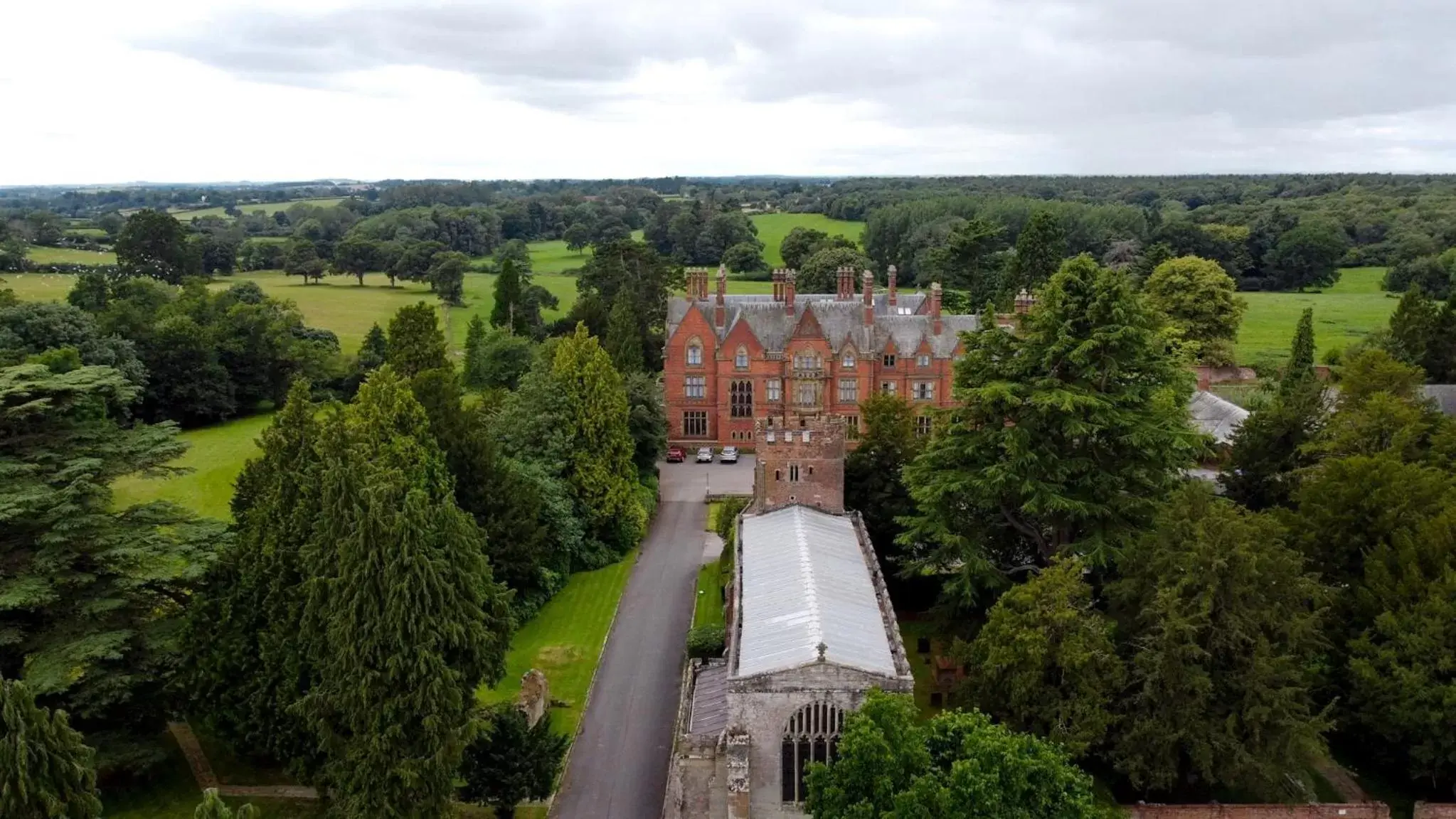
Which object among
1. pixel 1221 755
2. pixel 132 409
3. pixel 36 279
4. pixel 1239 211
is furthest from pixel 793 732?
pixel 1239 211

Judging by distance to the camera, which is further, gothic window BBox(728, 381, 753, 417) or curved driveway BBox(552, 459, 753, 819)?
gothic window BBox(728, 381, 753, 417)

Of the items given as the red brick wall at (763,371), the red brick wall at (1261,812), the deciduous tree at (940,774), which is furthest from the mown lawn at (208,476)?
the red brick wall at (1261,812)

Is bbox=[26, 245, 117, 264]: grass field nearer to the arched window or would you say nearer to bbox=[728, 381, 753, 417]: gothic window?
bbox=[728, 381, 753, 417]: gothic window

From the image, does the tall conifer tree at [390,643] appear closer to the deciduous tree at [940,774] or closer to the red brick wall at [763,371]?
the deciduous tree at [940,774]

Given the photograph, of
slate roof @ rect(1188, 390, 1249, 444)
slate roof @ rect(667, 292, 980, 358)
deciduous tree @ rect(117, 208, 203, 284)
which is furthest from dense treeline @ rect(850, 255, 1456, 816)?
deciduous tree @ rect(117, 208, 203, 284)

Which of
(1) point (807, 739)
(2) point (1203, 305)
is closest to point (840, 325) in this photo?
(2) point (1203, 305)

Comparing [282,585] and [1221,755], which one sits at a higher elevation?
[282,585]

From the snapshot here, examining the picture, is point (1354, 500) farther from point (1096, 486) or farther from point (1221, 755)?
point (1221, 755)

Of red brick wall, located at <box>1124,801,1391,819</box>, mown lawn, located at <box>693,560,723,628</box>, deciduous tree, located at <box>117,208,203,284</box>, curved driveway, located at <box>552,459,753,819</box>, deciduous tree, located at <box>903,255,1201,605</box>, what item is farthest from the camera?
deciduous tree, located at <box>117,208,203,284</box>
